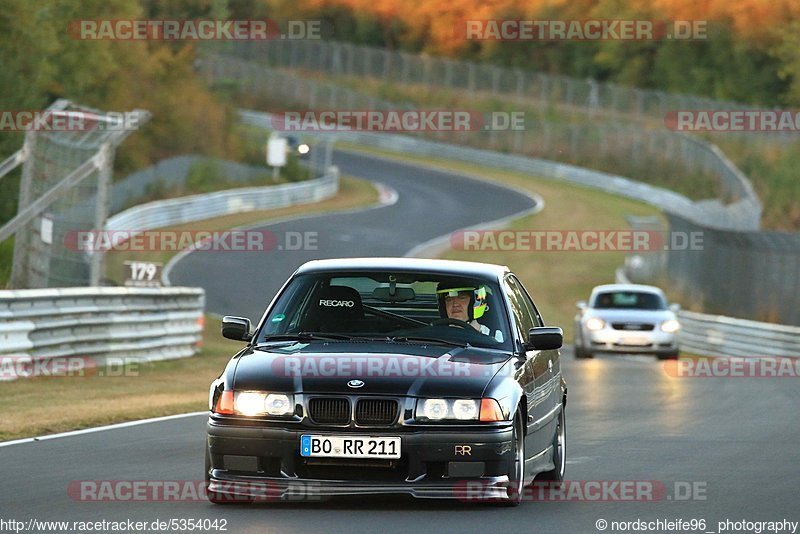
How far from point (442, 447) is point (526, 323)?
230cm

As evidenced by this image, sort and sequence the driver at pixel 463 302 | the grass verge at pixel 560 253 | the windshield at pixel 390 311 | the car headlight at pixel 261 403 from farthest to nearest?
1. the grass verge at pixel 560 253
2. the driver at pixel 463 302
3. the windshield at pixel 390 311
4. the car headlight at pixel 261 403

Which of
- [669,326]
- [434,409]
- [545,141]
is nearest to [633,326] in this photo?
[669,326]

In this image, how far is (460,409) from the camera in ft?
30.6

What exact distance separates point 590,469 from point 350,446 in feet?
11.4

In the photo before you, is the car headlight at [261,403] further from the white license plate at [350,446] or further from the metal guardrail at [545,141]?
the metal guardrail at [545,141]

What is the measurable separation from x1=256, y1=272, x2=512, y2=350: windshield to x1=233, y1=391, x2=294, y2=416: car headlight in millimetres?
902

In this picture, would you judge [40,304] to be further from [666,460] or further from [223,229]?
[223,229]

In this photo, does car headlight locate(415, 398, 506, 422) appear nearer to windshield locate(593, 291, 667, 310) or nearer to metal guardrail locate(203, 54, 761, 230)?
windshield locate(593, 291, 667, 310)

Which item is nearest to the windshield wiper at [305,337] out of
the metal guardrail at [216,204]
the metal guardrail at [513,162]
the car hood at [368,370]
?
the car hood at [368,370]

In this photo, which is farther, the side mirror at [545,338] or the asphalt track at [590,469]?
the side mirror at [545,338]

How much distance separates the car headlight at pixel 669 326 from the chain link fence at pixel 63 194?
10.1 m

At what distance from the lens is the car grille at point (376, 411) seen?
9.24 m

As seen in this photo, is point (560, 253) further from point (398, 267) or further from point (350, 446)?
point (350, 446)

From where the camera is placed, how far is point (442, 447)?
30.2 ft
